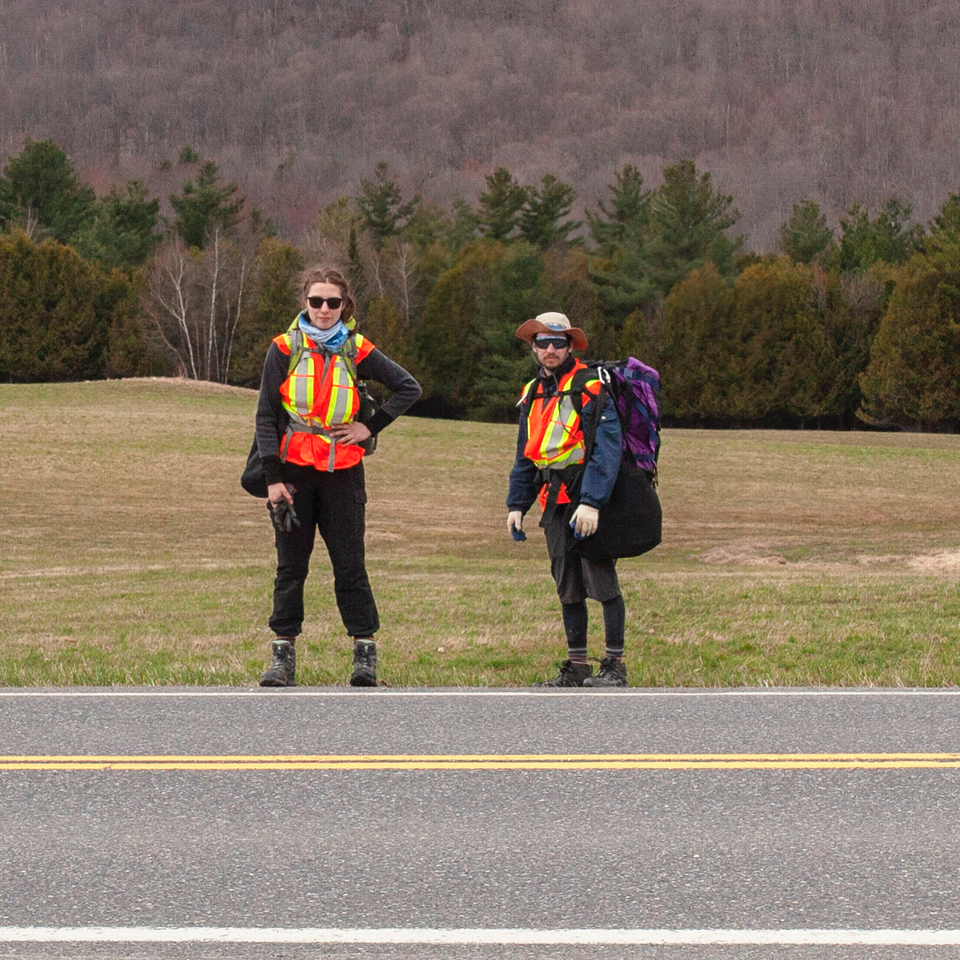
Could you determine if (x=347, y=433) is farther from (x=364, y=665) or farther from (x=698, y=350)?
(x=698, y=350)

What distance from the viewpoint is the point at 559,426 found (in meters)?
8.06

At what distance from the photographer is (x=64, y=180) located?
10656cm

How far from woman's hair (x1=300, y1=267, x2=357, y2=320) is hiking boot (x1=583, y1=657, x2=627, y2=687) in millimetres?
2471

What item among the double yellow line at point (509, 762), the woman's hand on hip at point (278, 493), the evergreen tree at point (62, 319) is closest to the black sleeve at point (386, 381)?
the woman's hand on hip at point (278, 493)

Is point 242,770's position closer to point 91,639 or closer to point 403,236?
point 91,639

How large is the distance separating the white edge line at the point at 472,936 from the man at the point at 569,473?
4080 millimetres

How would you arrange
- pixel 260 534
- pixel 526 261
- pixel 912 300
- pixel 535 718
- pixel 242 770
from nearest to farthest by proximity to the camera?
pixel 242 770
pixel 535 718
pixel 260 534
pixel 912 300
pixel 526 261

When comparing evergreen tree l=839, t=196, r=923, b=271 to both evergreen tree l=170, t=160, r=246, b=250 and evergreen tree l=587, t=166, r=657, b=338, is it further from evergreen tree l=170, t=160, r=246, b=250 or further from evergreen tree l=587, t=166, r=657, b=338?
evergreen tree l=170, t=160, r=246, b=250

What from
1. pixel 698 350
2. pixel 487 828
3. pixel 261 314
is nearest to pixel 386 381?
pixel 487 828

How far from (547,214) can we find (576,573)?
101782 mm

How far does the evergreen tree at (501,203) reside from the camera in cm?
10781

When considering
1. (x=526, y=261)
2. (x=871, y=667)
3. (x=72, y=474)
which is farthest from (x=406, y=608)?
(x=526, y=261)

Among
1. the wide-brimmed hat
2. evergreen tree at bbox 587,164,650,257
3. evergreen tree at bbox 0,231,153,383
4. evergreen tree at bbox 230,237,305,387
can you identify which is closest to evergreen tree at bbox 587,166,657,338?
evergreen tree at bbox 587,164,650,257

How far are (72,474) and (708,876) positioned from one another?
120ft
